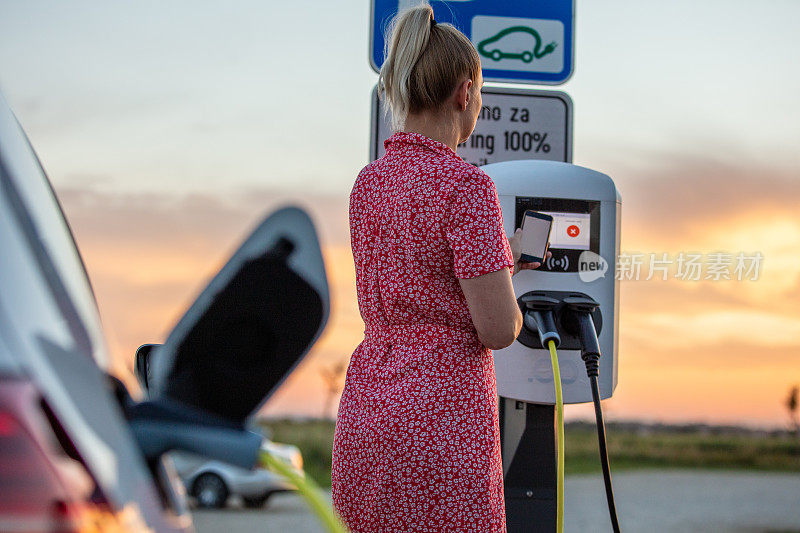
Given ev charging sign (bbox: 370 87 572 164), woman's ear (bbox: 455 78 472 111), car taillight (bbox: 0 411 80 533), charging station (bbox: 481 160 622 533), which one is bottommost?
charging station (bbox: 481 160 622 533)

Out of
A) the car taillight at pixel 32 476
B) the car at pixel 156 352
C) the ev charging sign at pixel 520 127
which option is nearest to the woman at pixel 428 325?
the car at pixel 156 352

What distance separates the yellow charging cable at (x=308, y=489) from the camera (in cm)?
78

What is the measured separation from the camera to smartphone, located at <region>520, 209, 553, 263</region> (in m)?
2.60

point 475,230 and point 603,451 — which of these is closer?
point 475,230

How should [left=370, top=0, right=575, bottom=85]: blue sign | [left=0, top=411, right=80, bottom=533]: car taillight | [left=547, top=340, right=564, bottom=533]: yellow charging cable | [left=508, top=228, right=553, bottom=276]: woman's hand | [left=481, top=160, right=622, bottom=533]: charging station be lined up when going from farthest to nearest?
[left=370, top=0, right=575, bottom=85]: blue sign → [left=481, top=160, right=622, bottom=533]: charging station → [left=547, top=340, right=564, bottom=533]: yellow charging cable → [left=508, top=228, right=553, bottom=276]: woman's hand → [left=0, top=411, right=80, bottom=533]: car taillight

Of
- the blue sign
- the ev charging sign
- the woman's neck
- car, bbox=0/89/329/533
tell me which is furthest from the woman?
the blue sign

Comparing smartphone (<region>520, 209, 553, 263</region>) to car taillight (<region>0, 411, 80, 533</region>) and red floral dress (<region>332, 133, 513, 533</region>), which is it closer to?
red floral dress (<region>332, 133, 513, 533</region>)

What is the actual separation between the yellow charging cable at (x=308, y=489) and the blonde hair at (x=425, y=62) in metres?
1.36

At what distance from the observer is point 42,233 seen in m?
0.76

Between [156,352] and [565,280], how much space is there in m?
2.22

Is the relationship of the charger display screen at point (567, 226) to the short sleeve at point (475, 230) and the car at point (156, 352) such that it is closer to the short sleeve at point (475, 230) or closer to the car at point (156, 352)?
the short sleeve at point (475, 230)

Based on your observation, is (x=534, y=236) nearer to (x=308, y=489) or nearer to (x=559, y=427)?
(x=559, y=427)

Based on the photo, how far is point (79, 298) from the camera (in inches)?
31.8

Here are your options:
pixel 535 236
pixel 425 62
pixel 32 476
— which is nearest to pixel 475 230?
pixel 425 62
